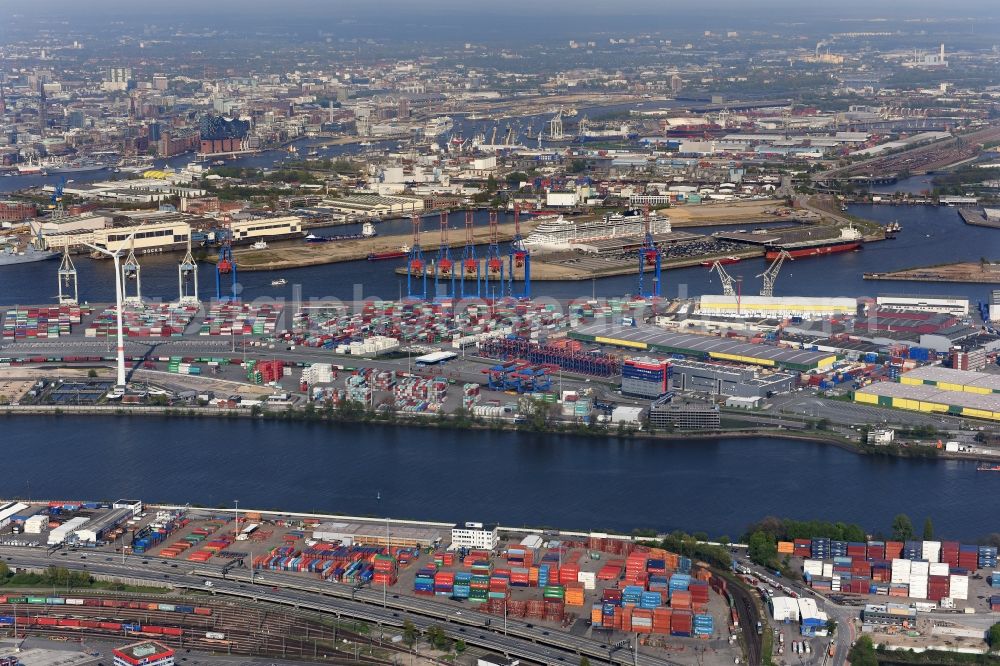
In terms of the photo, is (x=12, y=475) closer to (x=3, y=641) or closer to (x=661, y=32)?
(x=3, y=641)

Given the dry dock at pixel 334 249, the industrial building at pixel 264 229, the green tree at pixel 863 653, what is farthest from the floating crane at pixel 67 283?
the green tree at pixel 863 653

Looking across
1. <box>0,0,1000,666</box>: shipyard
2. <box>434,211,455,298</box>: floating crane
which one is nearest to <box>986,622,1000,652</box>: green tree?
<box>0,0,1000,666</box>: shipyard

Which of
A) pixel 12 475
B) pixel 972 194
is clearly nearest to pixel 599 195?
pixel 972 194

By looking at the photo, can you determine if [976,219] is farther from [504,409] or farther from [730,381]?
[504,409]

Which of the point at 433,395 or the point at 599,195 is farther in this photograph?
the point at 599,195

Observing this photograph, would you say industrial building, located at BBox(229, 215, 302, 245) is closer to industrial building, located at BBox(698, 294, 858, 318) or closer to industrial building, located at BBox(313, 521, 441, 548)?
industrial building, located at BBox(698, 294, 858, 318)
